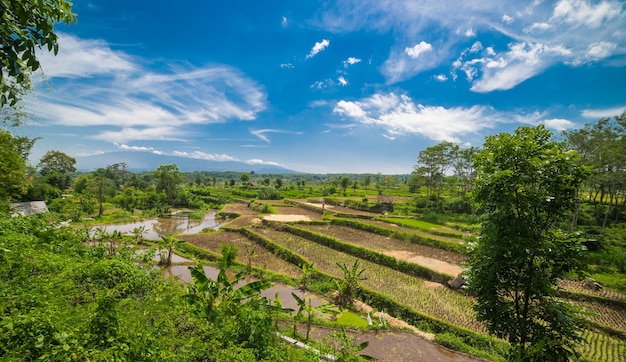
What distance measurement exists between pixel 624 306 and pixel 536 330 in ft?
48.1

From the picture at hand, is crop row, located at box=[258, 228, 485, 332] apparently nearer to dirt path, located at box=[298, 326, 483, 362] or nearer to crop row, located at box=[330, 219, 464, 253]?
dirt path, located at box=[298, 326, 483, 362]

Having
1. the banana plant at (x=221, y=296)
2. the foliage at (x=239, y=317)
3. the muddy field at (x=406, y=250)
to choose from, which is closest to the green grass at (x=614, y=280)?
the muddy field at (x=406, y=250)

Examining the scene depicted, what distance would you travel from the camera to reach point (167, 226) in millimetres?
33281

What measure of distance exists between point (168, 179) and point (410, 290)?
46.3 metres

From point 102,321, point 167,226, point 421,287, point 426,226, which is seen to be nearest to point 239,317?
point 102,321

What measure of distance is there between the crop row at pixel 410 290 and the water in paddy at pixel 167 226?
1710cm

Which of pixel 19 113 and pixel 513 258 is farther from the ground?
pixel 19 113

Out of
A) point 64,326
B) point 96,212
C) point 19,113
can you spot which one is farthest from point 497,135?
point 96,212

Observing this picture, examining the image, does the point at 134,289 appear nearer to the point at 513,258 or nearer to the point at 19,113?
the point at 513,258

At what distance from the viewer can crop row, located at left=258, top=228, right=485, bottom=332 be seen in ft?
42.1

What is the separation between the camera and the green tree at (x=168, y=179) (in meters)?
47.0

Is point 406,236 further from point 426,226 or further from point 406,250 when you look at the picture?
point 426,226

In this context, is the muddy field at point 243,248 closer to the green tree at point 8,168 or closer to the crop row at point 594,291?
the green tree at point 8,168

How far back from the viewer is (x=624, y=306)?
43.3 ft
